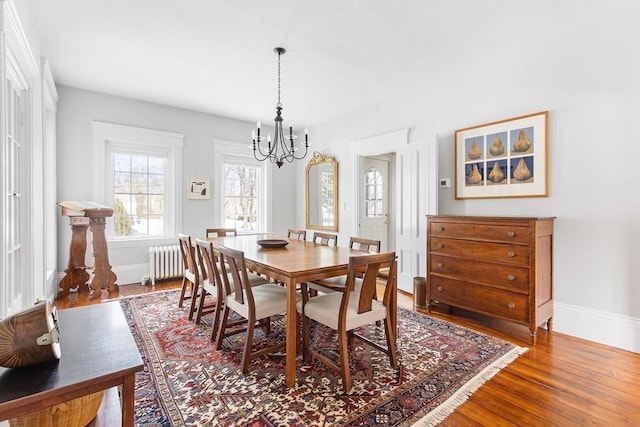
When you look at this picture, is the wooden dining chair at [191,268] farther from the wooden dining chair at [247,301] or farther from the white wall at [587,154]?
the white wall at [587,154]

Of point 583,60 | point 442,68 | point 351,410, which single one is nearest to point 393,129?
point 442,68

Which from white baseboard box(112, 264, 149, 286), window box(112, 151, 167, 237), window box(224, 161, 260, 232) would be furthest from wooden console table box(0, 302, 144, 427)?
window box(224, 161, 260, 232)

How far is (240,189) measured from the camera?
560cm

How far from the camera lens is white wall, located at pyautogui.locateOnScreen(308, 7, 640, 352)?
8.11ft

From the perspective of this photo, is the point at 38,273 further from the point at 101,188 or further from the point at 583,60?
the point at 583,60

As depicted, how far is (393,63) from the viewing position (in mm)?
3305

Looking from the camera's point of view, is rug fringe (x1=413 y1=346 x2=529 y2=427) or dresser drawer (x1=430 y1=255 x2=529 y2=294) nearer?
A: rug fringe (x1=413 y1=346 x2=529 y2=427)

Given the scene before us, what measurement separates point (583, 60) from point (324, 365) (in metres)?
3.26

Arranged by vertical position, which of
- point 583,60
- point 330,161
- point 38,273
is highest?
point 583,60

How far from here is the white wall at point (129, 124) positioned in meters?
3.99

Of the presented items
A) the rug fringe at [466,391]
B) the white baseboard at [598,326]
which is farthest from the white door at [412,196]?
the rug fringe at [466,391]

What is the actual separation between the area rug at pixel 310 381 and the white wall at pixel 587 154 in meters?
0.86

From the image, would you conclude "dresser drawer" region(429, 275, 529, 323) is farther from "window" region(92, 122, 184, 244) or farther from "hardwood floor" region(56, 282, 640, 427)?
"window" region(92, 122, 184, 244)

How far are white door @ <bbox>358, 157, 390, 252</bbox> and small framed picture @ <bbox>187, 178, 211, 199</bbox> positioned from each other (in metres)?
2.44
